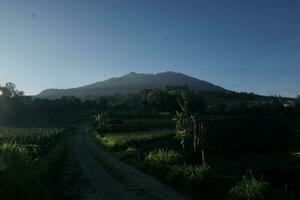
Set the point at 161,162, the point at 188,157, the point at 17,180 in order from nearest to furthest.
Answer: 1. the point at 17,180
2. the point at 161,162
3. the point at 188,157

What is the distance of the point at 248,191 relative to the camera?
18875 mm

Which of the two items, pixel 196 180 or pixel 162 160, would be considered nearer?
pixel 196 180

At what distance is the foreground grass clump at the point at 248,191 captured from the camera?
1847 centimetres

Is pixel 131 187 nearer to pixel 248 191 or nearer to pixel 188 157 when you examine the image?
pixel 248 191

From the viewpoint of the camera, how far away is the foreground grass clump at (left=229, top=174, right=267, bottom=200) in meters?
18.5

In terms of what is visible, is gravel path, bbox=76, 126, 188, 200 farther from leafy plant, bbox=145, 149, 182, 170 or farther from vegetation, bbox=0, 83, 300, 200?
leafy plant, bbox=145, 149, 182, 170

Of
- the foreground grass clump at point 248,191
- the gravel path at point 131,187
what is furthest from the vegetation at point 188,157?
the gravel path at point 131,187

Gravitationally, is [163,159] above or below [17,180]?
below

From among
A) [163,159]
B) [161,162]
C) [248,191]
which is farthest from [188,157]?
[248,191]

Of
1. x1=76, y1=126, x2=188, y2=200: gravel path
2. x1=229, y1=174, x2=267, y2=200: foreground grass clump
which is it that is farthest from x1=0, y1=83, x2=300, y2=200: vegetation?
x1=76, y1=126, x2=188, y2=200: gravel path

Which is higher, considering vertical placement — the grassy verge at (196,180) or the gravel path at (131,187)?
the grassy verge at (196,180)

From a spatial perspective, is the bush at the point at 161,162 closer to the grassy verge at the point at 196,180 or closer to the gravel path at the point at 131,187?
the grassy verge at the point at 196,180

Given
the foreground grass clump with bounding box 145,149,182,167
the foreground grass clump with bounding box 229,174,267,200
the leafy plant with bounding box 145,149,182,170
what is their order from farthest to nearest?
the foreground grass clump with bounding box 145,149,182,167
the leafy plant with bounding box 145,149,182,170
the foreground grass clump with bounding box 229,174,267,200

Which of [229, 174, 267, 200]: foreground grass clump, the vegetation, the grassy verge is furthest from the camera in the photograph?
the vegetation
